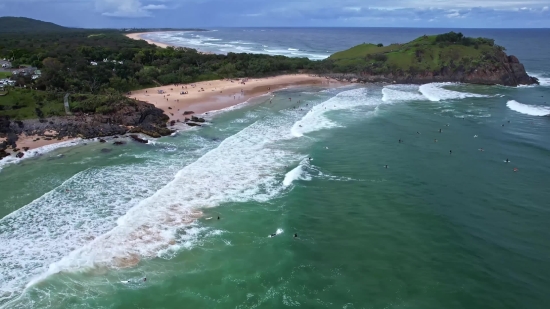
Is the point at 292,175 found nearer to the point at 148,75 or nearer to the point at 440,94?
the point at 148,75

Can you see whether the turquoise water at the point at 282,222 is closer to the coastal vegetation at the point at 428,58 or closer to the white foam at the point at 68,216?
the white foam at the point at 68,216

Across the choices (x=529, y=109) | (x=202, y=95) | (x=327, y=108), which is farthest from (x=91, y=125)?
(x=529, y=109)

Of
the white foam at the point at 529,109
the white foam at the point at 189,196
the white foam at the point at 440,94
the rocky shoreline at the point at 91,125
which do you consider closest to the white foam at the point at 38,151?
the rocky shoreline at the point at 91,125

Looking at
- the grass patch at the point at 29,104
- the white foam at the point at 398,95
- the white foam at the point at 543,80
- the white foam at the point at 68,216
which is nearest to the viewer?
the white foam at the point at 68,216

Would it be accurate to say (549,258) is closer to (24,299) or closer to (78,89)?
(24,299)

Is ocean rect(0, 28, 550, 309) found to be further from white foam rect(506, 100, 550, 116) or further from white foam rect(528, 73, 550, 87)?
white foam rect(528, 73, 550, 87)

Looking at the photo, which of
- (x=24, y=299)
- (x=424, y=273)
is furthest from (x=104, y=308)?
(x=424, y=273)
